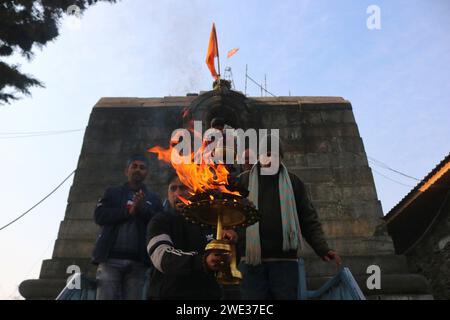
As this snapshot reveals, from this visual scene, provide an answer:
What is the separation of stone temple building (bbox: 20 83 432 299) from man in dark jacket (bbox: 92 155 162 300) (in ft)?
7.25

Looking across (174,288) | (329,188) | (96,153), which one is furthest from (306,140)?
(174,288)

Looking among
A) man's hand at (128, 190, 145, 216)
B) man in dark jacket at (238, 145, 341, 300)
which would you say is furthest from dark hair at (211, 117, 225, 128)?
man's hand at (128, 190, 145, 216)

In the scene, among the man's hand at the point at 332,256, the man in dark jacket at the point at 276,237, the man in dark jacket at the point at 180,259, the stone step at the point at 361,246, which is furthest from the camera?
the stone step at the point at 361,246

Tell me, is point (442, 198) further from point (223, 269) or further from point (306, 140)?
point (223, 269)

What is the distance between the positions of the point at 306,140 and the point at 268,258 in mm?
4997

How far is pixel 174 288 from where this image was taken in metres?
2.97

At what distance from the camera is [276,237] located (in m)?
3.96

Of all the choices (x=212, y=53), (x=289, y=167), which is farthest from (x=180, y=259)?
(x=289, y=167)

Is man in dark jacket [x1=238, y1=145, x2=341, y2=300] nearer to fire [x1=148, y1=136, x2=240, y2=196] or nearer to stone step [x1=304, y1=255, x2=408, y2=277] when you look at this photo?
fire [x1=148, y1=136, x2=240, y2=196]

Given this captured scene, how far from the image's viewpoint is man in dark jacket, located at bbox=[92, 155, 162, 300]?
160 inches

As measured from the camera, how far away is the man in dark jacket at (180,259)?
2.88m

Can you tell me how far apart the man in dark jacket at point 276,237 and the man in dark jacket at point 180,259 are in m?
0.55

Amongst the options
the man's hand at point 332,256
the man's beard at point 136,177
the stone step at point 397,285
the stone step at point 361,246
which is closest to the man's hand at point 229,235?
the man's hand at point 332,256

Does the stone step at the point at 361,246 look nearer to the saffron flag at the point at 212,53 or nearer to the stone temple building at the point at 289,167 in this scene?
the stone temple building at the point at 289,167
